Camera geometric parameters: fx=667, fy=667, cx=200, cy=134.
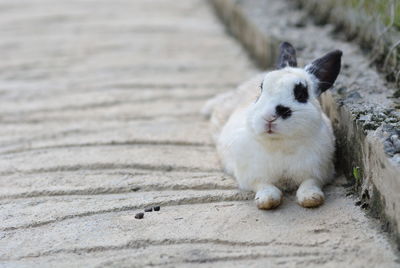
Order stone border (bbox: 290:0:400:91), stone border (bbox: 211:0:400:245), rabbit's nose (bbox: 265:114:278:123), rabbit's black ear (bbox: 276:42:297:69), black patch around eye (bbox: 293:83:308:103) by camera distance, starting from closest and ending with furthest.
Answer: stone border (bbox: 211:0:400:245)
rabbit's nose (bbox: 265:114:278:123)
black patch around eye (bbox: 293:83:308:103)
rabbit's black ear (bbox: 276:42:297:69)
stone border (bbox: 290:0:400:91)

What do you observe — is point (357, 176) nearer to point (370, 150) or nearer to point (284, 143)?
point (370, 150)

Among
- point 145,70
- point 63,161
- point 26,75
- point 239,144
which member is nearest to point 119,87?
point 145,70

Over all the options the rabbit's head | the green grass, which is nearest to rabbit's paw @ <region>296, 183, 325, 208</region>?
the rabbit's head

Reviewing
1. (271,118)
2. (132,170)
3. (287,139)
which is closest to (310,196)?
(287,139)

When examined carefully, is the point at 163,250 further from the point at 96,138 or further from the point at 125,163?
the point at 96,138

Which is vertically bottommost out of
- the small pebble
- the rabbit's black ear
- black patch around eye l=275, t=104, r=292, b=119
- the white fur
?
the small pebble

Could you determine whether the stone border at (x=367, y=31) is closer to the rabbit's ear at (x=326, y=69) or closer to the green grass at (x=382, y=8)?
the green grass at (x=382, y=8)

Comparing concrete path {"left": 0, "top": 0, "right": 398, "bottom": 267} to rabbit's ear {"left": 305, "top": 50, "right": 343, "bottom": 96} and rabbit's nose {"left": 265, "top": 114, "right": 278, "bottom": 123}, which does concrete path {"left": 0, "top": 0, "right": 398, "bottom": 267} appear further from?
rabbit's ear {"left": 305, "top": 50, "right": 343, "bottom": 96}
